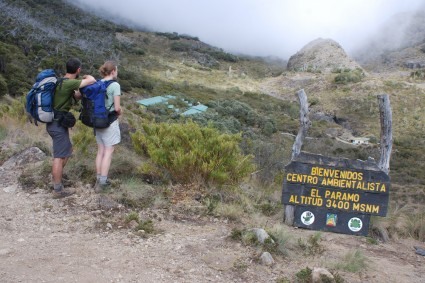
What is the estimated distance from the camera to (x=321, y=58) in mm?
63375

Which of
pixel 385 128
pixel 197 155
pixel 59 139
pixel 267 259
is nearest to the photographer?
pixel 267 259

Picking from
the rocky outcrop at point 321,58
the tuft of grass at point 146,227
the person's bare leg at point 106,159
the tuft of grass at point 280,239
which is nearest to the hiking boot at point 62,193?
the person's bare leg at point 106,159

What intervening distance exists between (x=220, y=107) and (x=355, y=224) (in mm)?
22916

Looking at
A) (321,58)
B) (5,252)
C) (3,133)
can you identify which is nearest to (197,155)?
(5,252)

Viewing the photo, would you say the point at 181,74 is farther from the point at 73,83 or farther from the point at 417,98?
the point at 73,83

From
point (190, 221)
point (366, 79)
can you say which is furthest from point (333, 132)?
point (190, 221)

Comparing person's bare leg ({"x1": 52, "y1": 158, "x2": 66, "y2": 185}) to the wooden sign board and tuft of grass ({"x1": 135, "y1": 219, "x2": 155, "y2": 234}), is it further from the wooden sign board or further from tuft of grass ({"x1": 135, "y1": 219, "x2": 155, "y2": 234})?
the wooden sign board

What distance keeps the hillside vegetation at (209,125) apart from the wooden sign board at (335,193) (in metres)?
0.41

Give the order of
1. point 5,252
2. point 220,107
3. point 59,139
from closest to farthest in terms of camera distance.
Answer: point 5,252 < point 59,139 < point 220,107

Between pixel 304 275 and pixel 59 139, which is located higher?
pixel 59 139

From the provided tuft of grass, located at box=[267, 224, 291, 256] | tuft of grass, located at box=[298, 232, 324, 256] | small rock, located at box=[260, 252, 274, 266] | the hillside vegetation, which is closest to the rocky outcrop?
the hillside vegetation

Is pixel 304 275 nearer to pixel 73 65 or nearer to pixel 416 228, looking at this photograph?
pixel 416 228

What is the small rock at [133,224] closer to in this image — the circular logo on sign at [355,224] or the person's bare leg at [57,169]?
the person's bare leg at [57,169]

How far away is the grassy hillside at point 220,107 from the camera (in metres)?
6.43
